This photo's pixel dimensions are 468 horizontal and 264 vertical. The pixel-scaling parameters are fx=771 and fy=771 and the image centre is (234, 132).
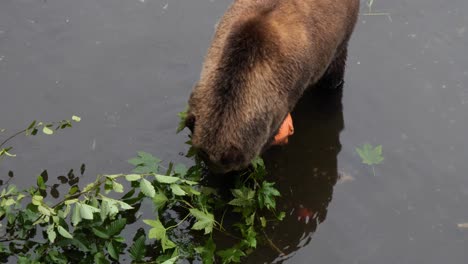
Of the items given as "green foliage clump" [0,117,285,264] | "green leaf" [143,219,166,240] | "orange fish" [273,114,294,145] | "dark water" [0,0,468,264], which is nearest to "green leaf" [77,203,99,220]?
"green foliage clump" [0,117,285,264]

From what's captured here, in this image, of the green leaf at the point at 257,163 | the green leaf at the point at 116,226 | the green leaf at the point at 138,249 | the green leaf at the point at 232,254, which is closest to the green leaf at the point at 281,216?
the green leaf at the point at 257,163

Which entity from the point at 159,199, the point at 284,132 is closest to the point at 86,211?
the point at 159,199

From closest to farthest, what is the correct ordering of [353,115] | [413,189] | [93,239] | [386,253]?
[93,239] → [386,253] → [413,189] → [353,115]

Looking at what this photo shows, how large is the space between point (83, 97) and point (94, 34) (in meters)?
0.78

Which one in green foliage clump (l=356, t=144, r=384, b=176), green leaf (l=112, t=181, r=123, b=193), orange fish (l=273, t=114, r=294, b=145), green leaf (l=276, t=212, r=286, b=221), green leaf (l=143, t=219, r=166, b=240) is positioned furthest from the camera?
green foliage clump (l=356, t=144, r=384, b=176)

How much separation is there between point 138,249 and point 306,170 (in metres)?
1.89

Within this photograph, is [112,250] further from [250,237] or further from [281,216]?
[281,216]

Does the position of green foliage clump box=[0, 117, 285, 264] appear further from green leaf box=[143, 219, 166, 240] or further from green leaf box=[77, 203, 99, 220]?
green leaf box=[77, 203, 99, 220]

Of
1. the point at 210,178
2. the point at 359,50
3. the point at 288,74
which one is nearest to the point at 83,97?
the point at 210,178

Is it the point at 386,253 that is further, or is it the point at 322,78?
the point at 322,78

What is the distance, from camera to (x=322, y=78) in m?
6.90

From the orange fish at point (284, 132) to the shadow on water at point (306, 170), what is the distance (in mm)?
225

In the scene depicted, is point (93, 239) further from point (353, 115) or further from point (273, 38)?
point (353, 115)

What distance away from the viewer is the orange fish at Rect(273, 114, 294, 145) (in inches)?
245
